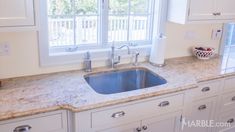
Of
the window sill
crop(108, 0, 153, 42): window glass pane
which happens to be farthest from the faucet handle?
crop(108, 0, 153, 42): window glass pane

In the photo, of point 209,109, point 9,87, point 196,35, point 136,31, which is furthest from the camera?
point 196,35

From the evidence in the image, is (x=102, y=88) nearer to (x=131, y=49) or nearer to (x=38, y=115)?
(x=131, y=49)

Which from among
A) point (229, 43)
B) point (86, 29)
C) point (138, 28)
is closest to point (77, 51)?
point (86, 29)

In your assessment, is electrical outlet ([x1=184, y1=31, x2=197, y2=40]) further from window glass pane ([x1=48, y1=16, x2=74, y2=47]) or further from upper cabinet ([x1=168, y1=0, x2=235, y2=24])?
window glass pane ([x1=48, y1=16, x2=74, y2=47])

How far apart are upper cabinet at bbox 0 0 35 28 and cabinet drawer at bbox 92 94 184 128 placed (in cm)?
72

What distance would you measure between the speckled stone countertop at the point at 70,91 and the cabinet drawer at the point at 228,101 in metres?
0.25

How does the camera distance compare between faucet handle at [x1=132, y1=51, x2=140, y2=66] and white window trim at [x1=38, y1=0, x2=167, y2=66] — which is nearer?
white window trim at [x1=38, y1=0, x2=167, y2=66]

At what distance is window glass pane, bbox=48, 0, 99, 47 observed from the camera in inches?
77.1

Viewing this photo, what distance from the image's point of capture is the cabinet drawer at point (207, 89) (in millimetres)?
2020

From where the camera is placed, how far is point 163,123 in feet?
6.05

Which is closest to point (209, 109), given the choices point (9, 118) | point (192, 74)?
point (192, 74)

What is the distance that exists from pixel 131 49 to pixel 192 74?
0.59 metres

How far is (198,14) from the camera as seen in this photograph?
210cm

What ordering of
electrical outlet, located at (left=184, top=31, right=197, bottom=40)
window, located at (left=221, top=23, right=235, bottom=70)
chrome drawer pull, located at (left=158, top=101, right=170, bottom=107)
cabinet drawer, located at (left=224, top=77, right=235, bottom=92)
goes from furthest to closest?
window, located at (left=221, top=23, right=235, bottom=70), electrical outlet, located at (left=184, top=31, right=197, bottom=40), cabinet drawer, located at (left=224, top=77, right=235, bottom=92), chrome drawer pull, located at (left=158, top=101, right=170, bottom=107)
